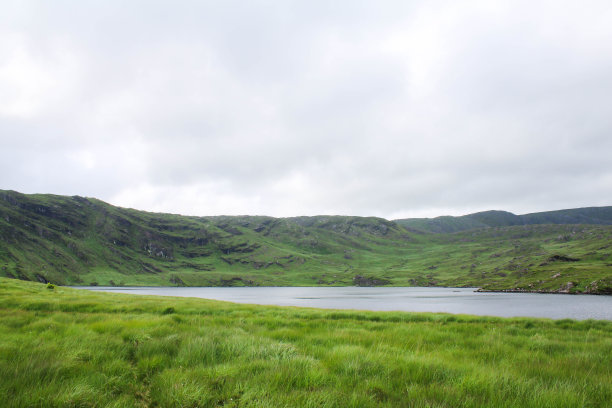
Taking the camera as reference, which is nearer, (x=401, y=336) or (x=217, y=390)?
(x=217, y=390)

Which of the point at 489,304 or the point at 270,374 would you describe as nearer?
the point at 270,374

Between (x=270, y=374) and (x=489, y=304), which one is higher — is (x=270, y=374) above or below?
above

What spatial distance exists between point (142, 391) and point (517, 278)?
8851 inches

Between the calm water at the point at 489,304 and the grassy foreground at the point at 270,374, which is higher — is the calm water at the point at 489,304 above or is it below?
below

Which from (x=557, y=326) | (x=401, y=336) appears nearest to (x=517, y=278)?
(x=557, y=326)

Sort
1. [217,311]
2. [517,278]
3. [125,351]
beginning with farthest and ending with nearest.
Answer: [517,278], [217,311], [125,351]

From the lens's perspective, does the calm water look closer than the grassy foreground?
No

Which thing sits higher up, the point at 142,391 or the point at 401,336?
the point at 142,391

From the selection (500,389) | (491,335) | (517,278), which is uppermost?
(500,389)

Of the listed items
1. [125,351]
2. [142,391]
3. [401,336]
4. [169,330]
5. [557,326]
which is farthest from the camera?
[557,326]

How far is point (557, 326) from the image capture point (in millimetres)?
17688

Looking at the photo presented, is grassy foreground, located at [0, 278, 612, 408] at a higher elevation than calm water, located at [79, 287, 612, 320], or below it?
higher

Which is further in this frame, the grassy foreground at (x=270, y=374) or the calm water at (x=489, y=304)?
the calm water at (x=489, y=304)

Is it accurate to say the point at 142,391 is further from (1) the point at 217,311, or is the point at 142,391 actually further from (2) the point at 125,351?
(1) the point at 217,311
